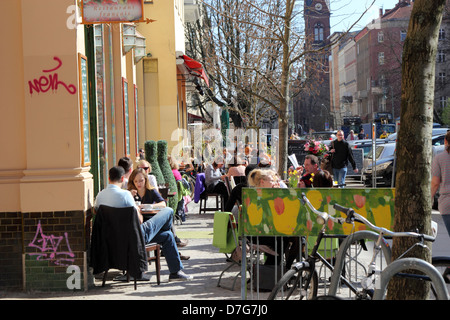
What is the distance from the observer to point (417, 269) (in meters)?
4.04

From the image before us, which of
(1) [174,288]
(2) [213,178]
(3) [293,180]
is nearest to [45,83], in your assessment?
(1) [174,288]

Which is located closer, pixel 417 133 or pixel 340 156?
Answer: pixel 417 133

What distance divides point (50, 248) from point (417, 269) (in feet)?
17.5

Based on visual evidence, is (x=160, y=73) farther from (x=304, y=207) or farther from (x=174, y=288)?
(x=304, y=207)

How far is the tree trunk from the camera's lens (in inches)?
190

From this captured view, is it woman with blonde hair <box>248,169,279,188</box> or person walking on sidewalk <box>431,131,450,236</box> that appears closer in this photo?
person walking on sidewalk <box>431,131,450,236</box>

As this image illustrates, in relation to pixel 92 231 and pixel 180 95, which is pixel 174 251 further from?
pixel 180 95

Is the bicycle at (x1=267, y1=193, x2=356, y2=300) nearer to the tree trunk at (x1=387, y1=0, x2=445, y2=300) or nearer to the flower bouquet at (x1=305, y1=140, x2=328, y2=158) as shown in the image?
the tree trunk at (x1=387, y1=0, x2=445, y2=300)

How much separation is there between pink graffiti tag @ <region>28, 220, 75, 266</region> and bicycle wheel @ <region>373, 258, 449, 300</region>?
16.4ft

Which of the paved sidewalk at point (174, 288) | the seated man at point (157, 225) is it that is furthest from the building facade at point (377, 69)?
the seated man at point (157, 225)

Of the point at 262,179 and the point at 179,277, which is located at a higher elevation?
the point at 262,179

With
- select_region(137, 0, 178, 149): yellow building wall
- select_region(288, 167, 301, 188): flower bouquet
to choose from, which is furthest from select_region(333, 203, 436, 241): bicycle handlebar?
select_region(137, 0, 178, 149): yellow building wall

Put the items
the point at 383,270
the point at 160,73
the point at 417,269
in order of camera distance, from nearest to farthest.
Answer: the point at 417,269 < the point at 383,270 < the point at 160,73
